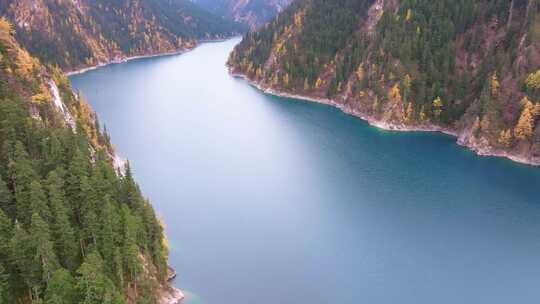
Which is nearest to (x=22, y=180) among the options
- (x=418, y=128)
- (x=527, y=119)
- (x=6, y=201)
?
(x=6, y=201)

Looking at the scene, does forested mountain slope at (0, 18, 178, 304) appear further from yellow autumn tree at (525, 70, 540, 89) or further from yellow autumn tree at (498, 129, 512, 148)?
yellow autumn tree at (525, 70, 540, 89)

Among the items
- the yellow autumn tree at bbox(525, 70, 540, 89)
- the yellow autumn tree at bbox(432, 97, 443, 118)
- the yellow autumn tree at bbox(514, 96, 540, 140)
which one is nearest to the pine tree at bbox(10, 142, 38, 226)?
the yellow autumn tree at bbox(514, 96, 540, 140)

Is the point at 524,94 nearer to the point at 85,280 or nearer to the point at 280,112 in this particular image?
the point at 280,112

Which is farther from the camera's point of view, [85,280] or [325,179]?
[325,179]

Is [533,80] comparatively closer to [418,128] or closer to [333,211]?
[418,128]

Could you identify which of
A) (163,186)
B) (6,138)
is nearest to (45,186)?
(6,138)

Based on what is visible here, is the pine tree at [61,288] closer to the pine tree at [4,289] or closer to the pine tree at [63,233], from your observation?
the pine tree at [4,289]
